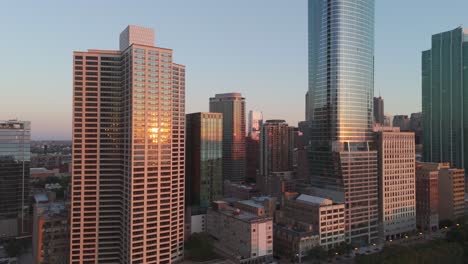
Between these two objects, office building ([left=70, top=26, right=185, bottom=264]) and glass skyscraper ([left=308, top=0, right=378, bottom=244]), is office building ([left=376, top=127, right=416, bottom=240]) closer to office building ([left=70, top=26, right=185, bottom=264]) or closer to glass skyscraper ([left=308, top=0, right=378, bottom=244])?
glass skyscraper ([left=308, top=0, right=378, bottom=244])

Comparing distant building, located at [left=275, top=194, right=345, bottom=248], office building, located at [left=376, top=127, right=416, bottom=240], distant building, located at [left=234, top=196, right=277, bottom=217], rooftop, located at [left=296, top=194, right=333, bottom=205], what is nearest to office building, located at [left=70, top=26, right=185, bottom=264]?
distant building, located at [left=234, top=196, right=277, bottom=217]

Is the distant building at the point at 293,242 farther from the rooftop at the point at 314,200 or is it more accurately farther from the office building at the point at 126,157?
the office building at the point at 126,157

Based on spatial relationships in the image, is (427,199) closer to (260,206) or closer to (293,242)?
(293,242)

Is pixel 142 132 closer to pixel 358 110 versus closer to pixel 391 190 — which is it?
pixel 358 110

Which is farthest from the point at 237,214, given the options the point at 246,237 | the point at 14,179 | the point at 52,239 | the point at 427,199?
the point at 14,179

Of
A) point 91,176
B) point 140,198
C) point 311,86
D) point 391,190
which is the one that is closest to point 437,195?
point 391,190

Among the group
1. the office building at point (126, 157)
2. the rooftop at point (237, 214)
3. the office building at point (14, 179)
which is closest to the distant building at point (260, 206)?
the rooftop at point (237, 214)
